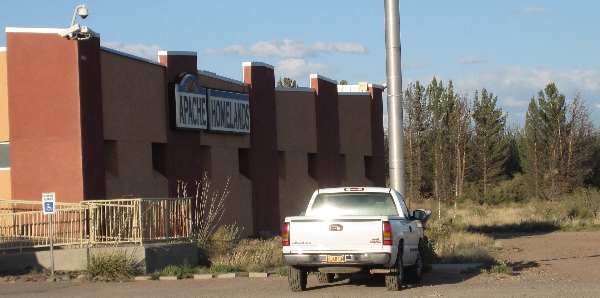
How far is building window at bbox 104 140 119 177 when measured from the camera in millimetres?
28934

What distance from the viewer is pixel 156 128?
102ft

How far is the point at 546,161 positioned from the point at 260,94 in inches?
1665

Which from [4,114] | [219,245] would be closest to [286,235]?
[219,245]

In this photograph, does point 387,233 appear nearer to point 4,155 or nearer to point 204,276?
point 204,276

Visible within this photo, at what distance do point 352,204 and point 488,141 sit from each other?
57451 millimetres

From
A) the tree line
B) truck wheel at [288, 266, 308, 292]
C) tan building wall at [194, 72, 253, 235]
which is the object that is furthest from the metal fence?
the tree line

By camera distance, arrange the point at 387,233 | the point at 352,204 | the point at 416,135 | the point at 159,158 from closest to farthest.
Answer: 1. the point at 387,233
2. the point at 352,204
3. the point at 159,158
4. the point at 416,135

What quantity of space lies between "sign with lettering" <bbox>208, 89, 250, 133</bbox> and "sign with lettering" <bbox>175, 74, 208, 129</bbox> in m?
0.44

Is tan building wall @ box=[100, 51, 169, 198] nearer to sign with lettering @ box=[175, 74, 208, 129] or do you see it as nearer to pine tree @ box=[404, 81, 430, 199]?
sign with lettering @ box=[175, 74, 208, 129]

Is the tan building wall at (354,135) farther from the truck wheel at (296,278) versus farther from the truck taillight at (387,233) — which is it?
the truck taillight at (387,233)

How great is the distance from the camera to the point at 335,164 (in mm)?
A: 45000

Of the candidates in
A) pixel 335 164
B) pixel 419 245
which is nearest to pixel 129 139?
pixel 419 245

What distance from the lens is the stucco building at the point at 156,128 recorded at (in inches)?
1061

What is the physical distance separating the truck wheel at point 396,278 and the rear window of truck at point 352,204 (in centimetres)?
146
